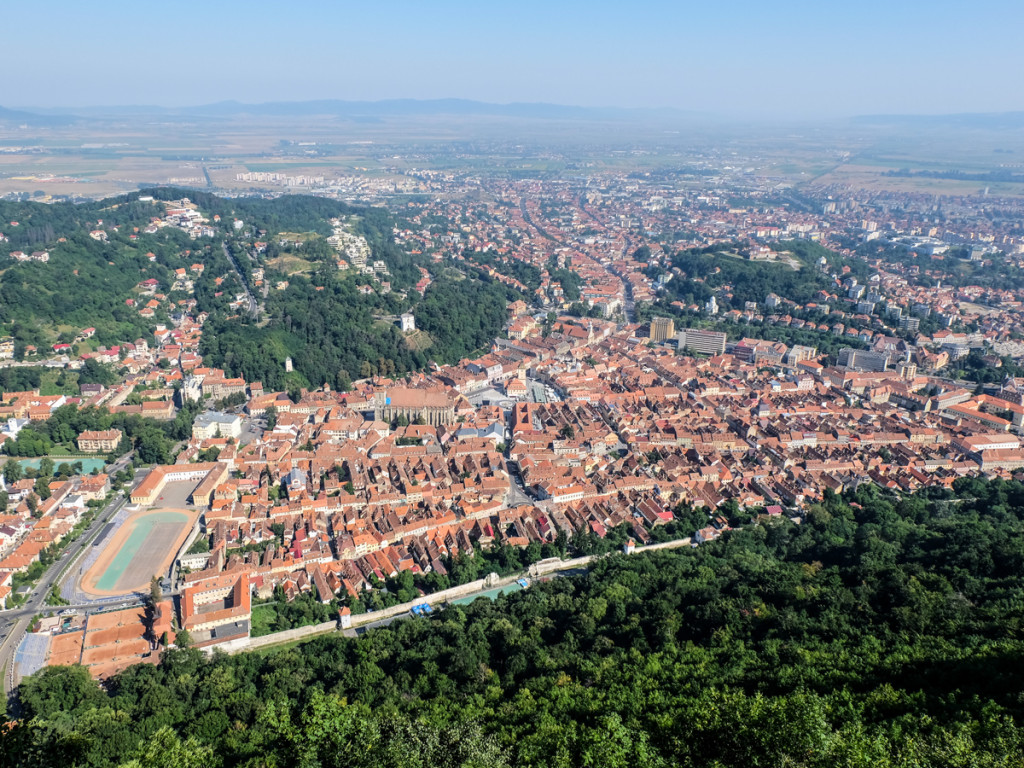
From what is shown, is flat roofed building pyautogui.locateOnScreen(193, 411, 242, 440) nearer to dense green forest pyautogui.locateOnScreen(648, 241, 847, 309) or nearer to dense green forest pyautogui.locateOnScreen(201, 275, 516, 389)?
dense green forest pyautogui.locateOnScreen(201, 275, 516, 389)

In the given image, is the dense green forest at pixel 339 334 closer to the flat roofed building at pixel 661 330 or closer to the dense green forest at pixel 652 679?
the flat roofed building at pixel 661 330

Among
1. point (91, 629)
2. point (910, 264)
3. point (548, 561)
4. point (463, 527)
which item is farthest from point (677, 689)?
point (910, 264)

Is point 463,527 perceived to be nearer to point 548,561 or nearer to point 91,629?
point 548,561

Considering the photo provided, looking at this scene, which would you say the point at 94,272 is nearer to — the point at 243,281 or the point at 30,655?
the point at 243,281

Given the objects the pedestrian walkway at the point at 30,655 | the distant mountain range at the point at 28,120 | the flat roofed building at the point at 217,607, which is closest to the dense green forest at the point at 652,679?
the flat roofed building at the point at 217,607

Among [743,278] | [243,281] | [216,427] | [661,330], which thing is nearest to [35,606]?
[216,427]
